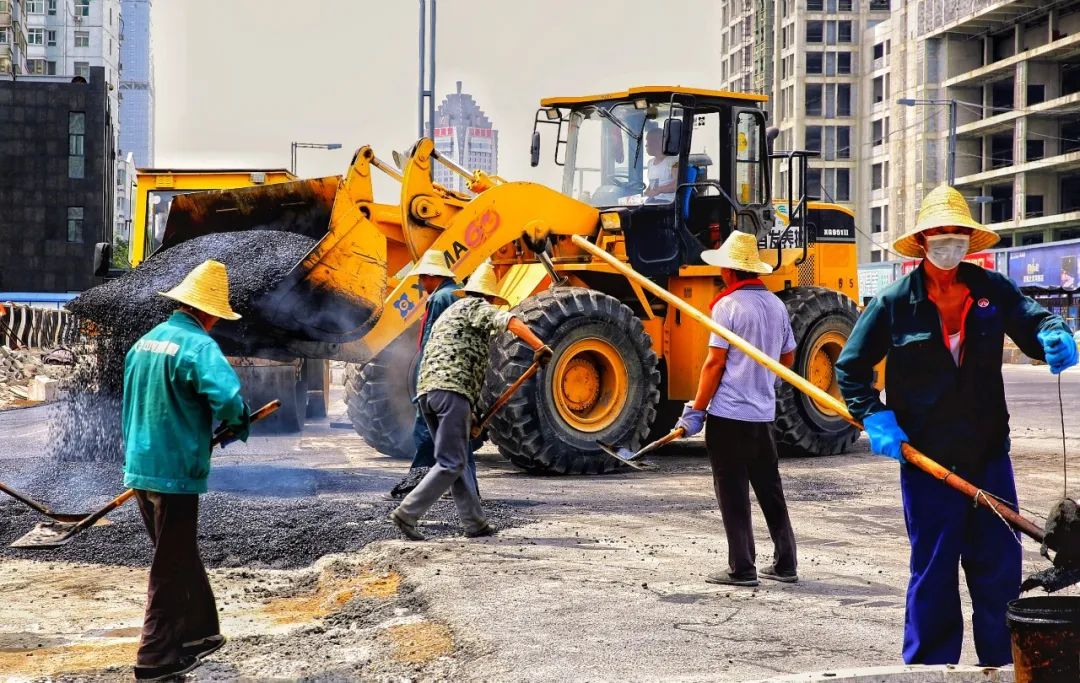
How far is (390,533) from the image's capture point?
8.59 m

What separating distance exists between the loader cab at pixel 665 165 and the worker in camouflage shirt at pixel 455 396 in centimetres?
467

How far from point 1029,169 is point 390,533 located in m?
63.2

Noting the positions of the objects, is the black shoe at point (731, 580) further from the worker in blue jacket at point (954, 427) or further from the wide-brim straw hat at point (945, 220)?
the wide-brim straw hat at point (945, 220)

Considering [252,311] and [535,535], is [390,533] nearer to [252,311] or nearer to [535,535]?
[535,535]

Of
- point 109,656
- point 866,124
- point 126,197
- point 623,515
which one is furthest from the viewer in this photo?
point 126,197

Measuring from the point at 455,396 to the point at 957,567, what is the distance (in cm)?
409

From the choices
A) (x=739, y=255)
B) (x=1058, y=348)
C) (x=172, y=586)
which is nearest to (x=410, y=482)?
(x=739, y=255)

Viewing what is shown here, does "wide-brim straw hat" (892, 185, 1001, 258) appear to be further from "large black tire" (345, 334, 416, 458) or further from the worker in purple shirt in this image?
"large black tire" (345, 334, 416, 458)

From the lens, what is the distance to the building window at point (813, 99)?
98500mm

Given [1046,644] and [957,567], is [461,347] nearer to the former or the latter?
[957,567]

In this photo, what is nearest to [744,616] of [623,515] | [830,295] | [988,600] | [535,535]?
[988,600]

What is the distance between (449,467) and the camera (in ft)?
27.4

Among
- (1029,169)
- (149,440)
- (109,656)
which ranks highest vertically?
(1029,169)

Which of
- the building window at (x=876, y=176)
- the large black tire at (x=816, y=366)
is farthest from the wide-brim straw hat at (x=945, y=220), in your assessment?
the building window at (x=876, y=176)
